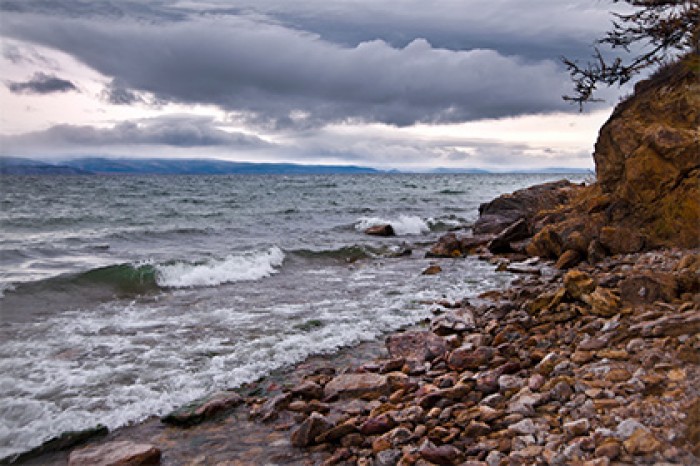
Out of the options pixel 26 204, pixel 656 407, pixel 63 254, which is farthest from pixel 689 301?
pixel 26 204

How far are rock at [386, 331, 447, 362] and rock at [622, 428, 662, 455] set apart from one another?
3734 millimetres

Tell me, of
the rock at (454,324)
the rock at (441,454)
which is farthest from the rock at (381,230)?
the rock at (441,454)

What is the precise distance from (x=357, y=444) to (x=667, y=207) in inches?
372

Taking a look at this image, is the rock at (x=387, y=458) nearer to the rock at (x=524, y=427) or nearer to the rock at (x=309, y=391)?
the rock at (x=524, y=427)

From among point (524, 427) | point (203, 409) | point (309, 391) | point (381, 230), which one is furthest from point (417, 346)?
point (381, 230)

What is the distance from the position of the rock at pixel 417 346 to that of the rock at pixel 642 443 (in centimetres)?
373

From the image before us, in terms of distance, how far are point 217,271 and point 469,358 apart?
10230 millimetres

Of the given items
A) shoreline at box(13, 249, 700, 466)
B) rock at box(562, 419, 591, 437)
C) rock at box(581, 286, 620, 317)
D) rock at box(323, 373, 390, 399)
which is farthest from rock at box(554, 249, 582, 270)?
rock at box(562, 419, 591, 437)

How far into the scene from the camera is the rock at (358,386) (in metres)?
6.31

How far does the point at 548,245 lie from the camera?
583 inches

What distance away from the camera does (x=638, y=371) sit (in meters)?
4.82

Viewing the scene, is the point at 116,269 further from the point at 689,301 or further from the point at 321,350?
the point at 689,301

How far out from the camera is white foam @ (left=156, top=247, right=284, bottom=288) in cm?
1447

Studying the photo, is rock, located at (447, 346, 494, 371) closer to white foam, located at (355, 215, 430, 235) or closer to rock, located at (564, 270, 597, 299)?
rock, located at (564, 270, 597, 299)
